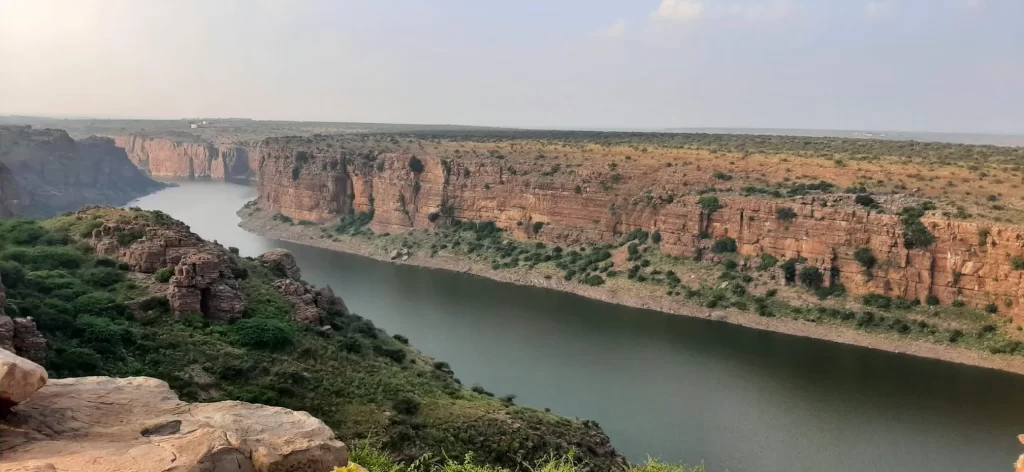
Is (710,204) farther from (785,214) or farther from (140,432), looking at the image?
(140,432)

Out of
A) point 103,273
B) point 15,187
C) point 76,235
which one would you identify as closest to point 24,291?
point 103,273

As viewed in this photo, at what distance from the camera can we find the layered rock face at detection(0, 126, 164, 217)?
220 ft

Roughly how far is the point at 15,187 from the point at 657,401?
4866cm

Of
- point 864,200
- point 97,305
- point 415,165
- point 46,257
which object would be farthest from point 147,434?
point 415,165

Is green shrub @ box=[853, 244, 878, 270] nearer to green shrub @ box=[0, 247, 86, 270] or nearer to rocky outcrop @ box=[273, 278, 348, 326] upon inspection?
rocky outcrop @ box=[273, 278, 348, 326]

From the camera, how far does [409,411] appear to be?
16203 millimetres

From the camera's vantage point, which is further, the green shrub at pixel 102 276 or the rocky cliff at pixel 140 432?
the green shrub at pixel 102 276

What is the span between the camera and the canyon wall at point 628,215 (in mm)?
33594

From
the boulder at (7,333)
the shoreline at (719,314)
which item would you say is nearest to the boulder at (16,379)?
the boulder at (7,333)

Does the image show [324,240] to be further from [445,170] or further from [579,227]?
[579,227]

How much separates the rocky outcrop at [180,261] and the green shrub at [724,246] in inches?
1174

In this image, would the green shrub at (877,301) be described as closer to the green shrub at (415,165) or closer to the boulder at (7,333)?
the boulder at (7,333)

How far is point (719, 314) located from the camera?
37938 mm

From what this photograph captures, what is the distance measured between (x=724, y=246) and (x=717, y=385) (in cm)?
1565
